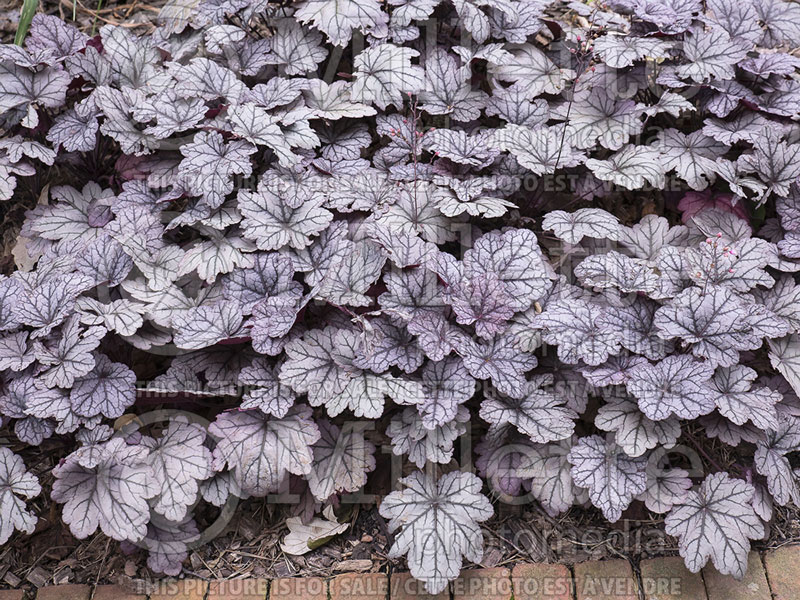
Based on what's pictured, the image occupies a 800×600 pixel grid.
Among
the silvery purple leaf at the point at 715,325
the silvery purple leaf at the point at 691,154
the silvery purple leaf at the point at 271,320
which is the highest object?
the silvery purple leaf at the point at 691,154

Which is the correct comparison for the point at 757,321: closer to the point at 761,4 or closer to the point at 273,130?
the point at 761,4

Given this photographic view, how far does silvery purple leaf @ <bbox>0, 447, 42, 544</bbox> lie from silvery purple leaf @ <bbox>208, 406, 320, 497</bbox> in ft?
1.77

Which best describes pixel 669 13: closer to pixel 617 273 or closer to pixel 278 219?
pixel 617 273

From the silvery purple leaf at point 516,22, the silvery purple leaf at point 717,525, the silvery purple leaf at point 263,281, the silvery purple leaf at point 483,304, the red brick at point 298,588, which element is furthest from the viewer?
the silvery purple leaf at point 516,22

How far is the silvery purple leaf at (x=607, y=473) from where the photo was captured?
2127 mm

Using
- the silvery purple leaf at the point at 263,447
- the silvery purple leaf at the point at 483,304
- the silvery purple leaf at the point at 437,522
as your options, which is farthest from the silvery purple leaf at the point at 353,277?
the silvery purple leaf at the point at 437,522

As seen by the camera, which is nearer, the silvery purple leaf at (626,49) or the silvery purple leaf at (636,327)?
the silvery purple leaf at (636,327)

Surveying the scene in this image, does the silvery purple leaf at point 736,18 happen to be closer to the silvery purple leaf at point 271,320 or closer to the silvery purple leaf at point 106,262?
the silvery purple leaf at point 271,320

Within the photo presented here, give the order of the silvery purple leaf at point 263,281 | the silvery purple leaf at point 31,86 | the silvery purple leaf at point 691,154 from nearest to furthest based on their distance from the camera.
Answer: the silvery purple leaf at point 263,281 → the silvery purple leaf at point 691,154 → the silvery purple leaf at point 31,86

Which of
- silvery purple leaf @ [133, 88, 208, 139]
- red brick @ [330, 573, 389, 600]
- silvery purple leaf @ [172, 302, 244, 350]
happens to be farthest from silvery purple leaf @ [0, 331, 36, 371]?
red brick @ [330, 573, 389, 600]

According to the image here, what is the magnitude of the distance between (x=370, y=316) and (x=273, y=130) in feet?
2.54

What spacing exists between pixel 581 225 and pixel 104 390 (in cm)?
166

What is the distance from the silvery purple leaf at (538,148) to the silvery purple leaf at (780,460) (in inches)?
43.8

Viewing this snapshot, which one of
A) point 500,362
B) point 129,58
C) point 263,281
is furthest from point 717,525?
point 129,58
